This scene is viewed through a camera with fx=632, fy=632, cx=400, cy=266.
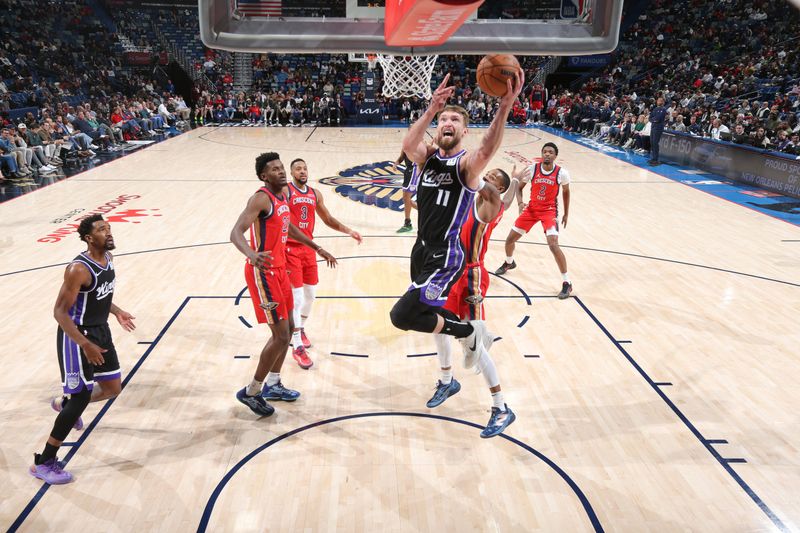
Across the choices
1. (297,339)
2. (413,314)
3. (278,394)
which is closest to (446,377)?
(413,314)

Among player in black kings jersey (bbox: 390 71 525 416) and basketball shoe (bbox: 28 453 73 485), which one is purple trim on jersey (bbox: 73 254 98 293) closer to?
basketball shoe (bbox: 28 453 73 485)

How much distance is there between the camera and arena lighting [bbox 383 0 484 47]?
303cm

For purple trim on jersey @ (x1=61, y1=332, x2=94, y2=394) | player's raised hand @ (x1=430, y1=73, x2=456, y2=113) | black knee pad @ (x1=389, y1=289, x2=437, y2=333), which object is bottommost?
purple trim on jersey @ (x1=61, y1=332, x2=94, y2=394)

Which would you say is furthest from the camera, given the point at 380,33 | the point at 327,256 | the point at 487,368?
the point at 327,256

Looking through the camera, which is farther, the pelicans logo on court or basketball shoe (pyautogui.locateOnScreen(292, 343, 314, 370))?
the pelicans logo on court

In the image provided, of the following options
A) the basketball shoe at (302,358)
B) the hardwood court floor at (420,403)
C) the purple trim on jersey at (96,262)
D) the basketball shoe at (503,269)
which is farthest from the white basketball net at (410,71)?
the purple trim on jersey at (96,262)

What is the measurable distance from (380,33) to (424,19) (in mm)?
→ 1453

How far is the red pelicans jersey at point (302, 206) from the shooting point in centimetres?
548

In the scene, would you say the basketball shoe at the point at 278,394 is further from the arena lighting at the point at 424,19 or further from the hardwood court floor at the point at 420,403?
the arena lighting at the point at 424,19

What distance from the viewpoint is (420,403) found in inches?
190

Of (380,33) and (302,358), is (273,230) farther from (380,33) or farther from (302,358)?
(380,33)

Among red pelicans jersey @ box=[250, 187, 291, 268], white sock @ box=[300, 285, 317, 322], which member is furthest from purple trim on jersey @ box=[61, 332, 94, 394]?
white sock @ box=[300, 285, 317, 322]

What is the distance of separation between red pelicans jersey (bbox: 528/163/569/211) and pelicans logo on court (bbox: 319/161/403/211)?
423 centimetres

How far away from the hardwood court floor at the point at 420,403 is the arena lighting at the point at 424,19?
2620 mm
